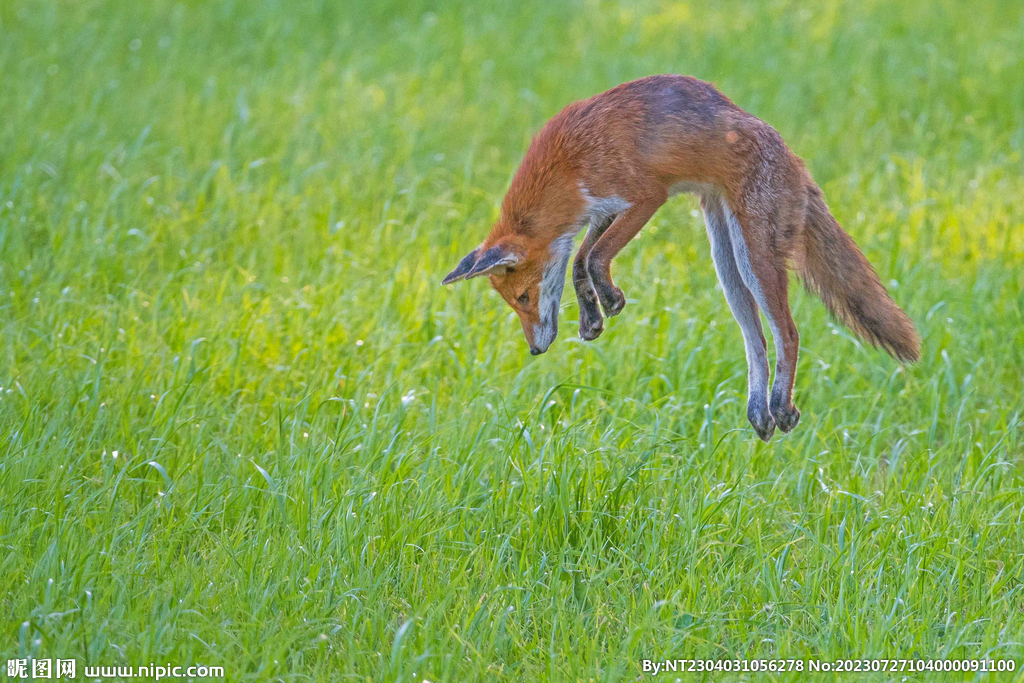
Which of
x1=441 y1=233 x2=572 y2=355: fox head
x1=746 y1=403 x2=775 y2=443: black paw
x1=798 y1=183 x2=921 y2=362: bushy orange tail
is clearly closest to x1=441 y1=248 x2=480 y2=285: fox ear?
x1=441 y1=233 x2=572 y2=355: fox head

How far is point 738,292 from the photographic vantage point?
4.16 meters

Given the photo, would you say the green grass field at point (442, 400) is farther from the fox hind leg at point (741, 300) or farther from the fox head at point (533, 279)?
the fox hind leg at point (741, 300)

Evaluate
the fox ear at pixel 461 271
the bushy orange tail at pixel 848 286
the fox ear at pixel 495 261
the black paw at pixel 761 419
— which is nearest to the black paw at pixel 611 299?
the fox ear at pixel 495 261

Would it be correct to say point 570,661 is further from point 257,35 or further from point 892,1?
point 892,1

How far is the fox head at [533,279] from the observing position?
3.95 metres

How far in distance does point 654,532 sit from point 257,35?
8.91 metres

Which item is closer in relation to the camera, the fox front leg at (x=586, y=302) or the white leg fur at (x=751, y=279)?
the fox front leg at (x=586, y=302)

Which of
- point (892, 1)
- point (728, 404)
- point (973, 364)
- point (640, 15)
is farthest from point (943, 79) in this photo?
point (728, 404)

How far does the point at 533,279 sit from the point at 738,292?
85cm

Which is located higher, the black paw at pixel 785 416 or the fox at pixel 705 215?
the fox at pixel 705 215

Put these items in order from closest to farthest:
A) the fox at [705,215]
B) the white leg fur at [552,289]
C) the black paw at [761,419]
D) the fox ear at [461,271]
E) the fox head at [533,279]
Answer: the fox ear at [461,271] → the fox at [705,215] → the black paw at [761,419] → the fox head at [533,279] → the white leg fur at [552,289]

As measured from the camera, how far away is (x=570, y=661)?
373 centimetres

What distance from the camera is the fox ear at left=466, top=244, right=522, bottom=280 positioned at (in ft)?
11.9

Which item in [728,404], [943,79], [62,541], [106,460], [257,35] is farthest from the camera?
[257,35]
